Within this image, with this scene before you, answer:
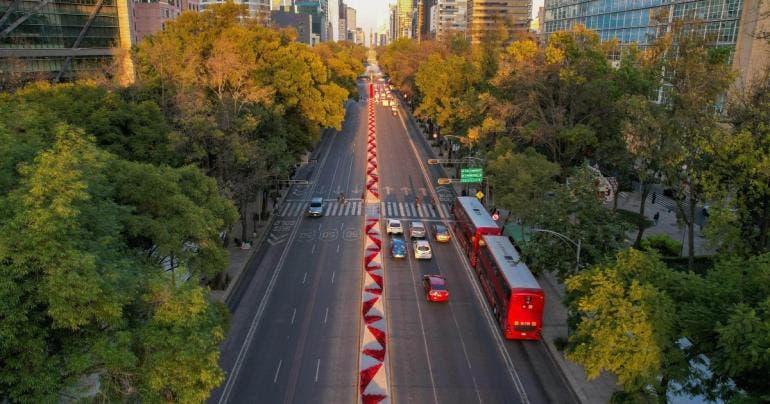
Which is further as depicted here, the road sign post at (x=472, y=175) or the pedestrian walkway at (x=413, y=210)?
the pedestrian walkway at (x=413, y=210)

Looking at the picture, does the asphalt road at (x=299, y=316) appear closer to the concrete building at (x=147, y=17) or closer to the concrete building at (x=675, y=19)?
the concrete building at (x=675, y=19)

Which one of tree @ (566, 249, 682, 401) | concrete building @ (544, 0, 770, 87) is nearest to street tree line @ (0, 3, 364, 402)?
tree @ (566, 249, 682, 401)

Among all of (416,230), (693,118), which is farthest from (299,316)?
(693,118)

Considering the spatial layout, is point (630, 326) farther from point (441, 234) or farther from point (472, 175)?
point (472, 175)

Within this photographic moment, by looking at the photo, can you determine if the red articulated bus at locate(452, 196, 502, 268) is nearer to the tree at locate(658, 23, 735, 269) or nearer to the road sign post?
the road sign post

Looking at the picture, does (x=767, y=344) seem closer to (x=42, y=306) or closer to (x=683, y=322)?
(x=683, y=322)

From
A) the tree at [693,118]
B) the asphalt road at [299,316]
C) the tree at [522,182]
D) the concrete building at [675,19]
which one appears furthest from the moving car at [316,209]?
the concrete building at [675,19]
